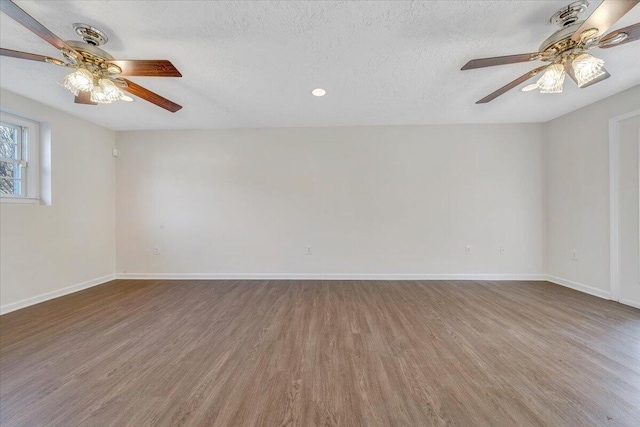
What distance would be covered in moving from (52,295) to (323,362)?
3.73m

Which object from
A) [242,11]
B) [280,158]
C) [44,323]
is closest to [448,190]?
[280,158]

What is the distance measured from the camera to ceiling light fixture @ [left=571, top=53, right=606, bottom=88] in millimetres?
1658

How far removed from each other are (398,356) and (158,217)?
4.14 metres

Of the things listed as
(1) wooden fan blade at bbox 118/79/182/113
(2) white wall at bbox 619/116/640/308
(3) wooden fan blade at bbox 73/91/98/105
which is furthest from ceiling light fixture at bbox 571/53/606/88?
(3) wooden fan blade at bbox 73/91/98/105

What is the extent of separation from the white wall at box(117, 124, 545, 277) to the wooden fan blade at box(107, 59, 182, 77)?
7.01 ft

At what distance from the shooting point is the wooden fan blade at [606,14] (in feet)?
4.19

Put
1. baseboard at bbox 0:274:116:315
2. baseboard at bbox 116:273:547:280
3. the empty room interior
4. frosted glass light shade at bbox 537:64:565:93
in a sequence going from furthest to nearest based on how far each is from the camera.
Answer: baseboard at bbox 116:273:547:280
baseboard at bbox 0:274:116:315
frosted glass light shade at bbox 537:64:565:93
the empty room interior

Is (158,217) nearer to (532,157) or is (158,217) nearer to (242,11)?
(242,11)

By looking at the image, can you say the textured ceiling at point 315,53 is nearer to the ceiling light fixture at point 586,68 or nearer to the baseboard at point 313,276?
the ceiling light fixture at point 586,68

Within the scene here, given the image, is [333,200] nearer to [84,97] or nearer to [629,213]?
[84,97]

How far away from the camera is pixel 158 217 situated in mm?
3996

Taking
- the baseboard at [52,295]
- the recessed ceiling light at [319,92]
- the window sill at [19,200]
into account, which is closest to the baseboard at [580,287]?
the recessed ceiling light at [319,92]

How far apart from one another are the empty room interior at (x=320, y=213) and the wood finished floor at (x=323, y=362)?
0.06 ft

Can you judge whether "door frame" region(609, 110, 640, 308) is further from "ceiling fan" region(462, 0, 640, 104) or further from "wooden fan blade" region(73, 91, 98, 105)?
"wooden fan blade" region(73, 91, 98, 105)
